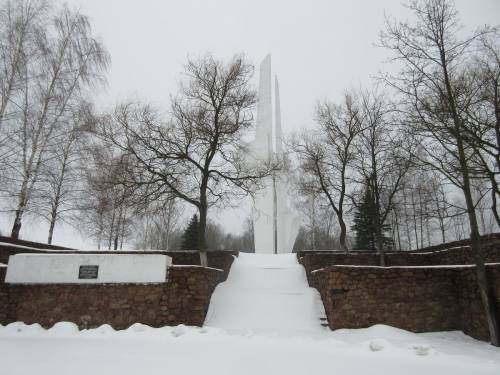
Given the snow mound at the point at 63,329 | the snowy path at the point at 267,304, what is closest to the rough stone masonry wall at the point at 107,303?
the snow mound at the point at 63,329

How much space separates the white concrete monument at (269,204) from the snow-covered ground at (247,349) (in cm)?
1323

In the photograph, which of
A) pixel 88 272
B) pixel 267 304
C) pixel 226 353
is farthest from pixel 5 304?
pixel 267 304

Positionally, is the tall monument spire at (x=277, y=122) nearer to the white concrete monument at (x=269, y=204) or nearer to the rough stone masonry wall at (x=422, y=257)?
the white concrete monument at (x=269, y=204)

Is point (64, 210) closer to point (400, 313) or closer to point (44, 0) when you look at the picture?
point (44, 0)

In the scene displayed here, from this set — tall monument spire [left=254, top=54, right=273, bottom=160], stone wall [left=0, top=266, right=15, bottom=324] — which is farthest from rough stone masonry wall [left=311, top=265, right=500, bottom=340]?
tall monument spire [left=254, top=54, right=273, bottom=160]

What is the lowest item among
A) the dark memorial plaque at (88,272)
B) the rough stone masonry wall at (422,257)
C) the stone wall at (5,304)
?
the stone wall at (5,304)

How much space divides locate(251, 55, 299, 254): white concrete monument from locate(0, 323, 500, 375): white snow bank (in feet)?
48.2

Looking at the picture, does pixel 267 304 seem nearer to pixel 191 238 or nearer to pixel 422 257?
pixel 422 257

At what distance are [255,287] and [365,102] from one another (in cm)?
896

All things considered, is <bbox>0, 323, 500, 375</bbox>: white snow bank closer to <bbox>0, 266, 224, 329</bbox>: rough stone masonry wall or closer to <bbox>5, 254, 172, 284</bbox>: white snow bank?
<bbox>0, 266, 224, 329</bbox>: rough stone masonry wall

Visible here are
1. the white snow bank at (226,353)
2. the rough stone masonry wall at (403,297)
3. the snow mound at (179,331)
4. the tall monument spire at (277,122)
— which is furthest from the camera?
the tall monument spire at (277,122)

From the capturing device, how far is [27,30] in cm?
1029

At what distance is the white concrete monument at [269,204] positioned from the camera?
848 inches

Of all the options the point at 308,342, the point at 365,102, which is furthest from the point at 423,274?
the point at 365,102
